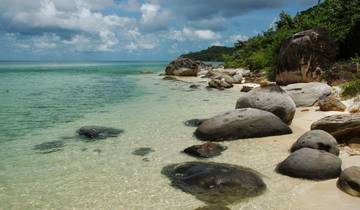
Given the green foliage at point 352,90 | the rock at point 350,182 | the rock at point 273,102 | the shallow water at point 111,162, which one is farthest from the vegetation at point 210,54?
the rock at point 350,182

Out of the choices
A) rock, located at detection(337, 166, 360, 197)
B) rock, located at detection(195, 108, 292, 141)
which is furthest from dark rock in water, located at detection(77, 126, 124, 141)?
rock, located at detection(337, 166, 360, 197)

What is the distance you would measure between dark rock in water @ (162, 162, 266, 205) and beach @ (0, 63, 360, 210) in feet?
0.61

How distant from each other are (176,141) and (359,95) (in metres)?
8.39

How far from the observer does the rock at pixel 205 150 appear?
954 centimetres

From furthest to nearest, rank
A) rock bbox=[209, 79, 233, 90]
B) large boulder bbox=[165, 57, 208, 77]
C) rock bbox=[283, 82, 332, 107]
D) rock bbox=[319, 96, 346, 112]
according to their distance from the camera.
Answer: large boulder bbox=[165, 57, 208, 77]
rock bbox=[209, 79, 233, 90]
rock bbox=[283, 82, 332, 107]
rock bbox=[319, 96, 346, 112]

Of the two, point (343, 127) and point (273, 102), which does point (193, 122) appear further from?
point (343, 127)

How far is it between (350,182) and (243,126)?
14.4 feet

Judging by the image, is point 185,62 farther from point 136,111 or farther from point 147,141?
point 147,141

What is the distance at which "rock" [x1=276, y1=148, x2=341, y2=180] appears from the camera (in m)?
Result: 7.69

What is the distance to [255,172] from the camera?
8.23 m

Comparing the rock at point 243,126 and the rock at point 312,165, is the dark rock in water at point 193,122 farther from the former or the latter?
the rock at point 312,165

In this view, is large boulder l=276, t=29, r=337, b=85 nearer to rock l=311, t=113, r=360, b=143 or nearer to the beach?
the beach

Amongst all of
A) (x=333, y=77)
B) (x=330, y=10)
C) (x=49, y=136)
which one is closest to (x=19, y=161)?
(x=49, y=136)

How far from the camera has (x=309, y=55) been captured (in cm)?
2141
